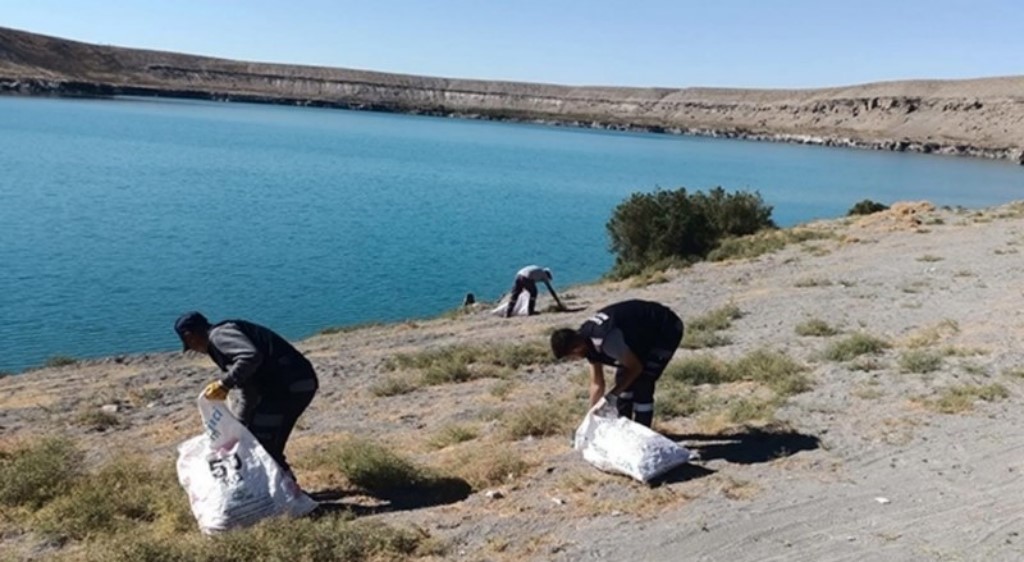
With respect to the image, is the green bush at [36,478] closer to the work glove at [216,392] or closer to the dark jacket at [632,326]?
the work glove at [216,392]

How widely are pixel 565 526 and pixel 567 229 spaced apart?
3381cm

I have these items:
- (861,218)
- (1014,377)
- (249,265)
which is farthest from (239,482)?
(861,218)

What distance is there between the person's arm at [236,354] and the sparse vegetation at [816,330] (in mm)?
8949

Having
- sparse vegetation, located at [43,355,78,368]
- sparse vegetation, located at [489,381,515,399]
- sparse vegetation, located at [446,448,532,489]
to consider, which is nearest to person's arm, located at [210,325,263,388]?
sparse vegetation, located at [446,448,532,489]

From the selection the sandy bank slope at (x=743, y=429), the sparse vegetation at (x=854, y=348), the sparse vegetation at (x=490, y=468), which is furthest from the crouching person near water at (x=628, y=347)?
the sparse vegetation at (x=854, y=348)

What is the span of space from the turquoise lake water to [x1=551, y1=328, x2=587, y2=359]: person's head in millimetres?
13648

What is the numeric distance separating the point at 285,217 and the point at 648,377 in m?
31.6

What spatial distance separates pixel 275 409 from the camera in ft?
22.4

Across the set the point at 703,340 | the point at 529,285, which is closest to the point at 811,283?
the point at 529,285

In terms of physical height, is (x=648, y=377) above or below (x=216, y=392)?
below

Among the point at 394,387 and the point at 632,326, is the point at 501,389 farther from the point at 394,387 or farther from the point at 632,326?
the point at 632,326

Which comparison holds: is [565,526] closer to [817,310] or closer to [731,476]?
[731,476]

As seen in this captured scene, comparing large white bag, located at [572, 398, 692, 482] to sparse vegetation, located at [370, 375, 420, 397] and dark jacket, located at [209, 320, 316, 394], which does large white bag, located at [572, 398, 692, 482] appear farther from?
sparse vegetation, located at [370, 375, 420, 397]

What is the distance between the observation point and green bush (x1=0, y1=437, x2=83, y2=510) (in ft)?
24.0
